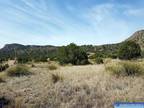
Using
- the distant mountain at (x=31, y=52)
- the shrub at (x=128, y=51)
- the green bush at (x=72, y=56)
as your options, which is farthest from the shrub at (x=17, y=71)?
the distant mountain at (x=31, y=52)

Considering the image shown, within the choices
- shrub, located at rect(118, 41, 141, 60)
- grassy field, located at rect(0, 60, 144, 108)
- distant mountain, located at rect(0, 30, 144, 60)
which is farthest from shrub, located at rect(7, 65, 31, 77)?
distant mountain, located at rect(0, 30, 144, 60)

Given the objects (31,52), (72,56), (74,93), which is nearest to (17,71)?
(74,93)

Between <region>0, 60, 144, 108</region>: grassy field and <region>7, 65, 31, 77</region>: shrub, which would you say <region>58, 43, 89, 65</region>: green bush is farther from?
<region>0, 60, 144, 108</region>: grassy field

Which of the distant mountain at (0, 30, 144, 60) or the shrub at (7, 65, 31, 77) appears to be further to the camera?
the distant mountain at (0, 30, 144, 60)

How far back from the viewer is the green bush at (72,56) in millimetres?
30453

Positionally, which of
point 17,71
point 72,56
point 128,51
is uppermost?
point 128,51

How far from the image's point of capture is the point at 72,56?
100.0 ft

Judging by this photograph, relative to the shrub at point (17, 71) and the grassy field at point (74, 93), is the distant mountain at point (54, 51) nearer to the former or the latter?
the shrub at point (17, 71)

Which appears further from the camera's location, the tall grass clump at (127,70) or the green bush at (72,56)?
the green bush at (72,56)

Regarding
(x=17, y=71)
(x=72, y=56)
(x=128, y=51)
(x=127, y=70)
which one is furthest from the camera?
(x=128, y=51)

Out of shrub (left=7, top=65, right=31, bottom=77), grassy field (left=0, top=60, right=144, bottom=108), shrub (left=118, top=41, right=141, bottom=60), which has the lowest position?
grassy field (left=0, top=60, right=144, bottom=108)

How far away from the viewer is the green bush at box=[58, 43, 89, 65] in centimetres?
3045

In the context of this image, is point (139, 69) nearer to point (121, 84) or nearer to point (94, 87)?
point (121, 84)

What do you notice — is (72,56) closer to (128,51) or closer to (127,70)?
(128,51)
